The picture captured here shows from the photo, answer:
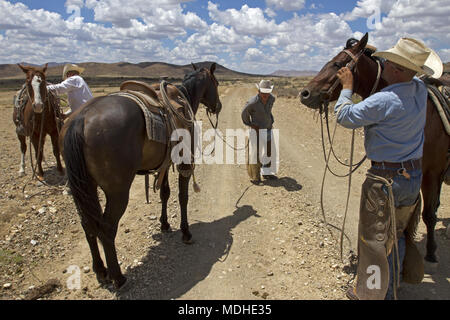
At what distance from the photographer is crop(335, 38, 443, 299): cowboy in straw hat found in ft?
8.64

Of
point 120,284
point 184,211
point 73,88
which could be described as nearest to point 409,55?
point 184,211

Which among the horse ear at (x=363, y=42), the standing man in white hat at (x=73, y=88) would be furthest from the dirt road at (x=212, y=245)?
the horse ear at (x=363, y=42)

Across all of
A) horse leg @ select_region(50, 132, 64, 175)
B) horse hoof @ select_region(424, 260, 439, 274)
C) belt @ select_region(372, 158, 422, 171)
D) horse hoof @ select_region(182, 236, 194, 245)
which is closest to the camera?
belt @ select_region(372, 158, 422, 171)

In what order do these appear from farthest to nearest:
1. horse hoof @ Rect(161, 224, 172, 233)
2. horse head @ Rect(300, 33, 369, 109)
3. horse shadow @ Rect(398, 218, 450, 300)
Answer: horse hoof @ Rect(161, 224, 172, 233) → horse shadow @ Rect(398, 218, 450, 300) → horse head @ Rect(300, 33, 369, 109)

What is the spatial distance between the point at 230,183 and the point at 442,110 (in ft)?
14.6

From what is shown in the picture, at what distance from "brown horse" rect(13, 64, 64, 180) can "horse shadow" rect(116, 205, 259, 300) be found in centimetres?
363

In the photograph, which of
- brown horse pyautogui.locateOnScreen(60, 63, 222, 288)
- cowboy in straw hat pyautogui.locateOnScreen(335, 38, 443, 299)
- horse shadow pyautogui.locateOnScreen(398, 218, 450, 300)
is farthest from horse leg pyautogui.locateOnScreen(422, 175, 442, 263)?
brown horse pyautogui.locateOnScreen(60, 63, 222, 288)

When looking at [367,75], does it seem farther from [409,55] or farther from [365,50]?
[409,55]

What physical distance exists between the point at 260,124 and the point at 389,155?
4501 millimetres

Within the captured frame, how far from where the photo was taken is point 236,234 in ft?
16.2

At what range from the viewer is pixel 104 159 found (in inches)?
127

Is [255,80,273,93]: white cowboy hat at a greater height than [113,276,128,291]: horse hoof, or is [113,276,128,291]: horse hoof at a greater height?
[255,80,273,93]: white cowboy hat

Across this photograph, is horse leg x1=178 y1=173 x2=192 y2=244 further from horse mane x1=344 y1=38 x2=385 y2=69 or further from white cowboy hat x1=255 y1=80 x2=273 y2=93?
white cowboy hat x1=255 y1=80 x2=273 y2=93

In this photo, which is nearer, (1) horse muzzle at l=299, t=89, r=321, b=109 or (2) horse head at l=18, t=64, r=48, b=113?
(1) horse muzzle at l=299, t=89, r=321, b=109
